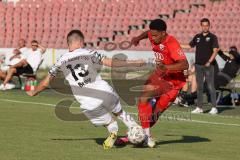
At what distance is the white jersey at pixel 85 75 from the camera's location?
11086 mm

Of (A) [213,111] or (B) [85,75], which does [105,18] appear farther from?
(B) [85,75]

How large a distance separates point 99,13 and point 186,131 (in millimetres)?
26107

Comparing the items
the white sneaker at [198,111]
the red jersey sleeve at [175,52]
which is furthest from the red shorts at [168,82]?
the white sneaker at [198,111]

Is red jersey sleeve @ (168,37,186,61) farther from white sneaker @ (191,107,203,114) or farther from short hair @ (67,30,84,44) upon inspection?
white sneaker @ (191,107,203,114)

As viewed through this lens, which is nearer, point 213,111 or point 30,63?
point 213,111

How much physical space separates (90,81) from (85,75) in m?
0.13

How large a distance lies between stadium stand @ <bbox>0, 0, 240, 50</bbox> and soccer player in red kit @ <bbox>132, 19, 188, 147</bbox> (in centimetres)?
2383

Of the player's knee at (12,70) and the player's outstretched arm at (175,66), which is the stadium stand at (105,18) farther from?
the player's outstretched arm at (175,66)

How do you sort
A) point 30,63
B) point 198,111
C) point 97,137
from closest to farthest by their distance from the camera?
point 97,137 → point 198,111 → point 30,63

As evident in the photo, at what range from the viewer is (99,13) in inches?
1565

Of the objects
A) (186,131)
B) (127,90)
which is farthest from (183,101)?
(186,131)

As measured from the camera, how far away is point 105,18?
39281 mm

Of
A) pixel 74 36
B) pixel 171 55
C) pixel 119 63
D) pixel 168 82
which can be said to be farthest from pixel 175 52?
pixel 74 36

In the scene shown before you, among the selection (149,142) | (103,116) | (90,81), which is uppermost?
(90,81)
